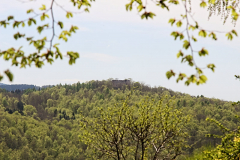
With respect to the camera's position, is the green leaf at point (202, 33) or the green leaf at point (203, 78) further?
the green leaf at point (202, 33)

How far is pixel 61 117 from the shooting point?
108 metres

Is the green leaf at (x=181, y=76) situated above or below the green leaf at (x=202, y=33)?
below

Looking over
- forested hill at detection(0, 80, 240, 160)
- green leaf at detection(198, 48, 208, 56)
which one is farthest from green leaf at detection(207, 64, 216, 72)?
forested hill at detection(0, 80, 240, 160)

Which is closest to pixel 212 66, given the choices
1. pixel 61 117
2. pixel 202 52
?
pixel 202 52

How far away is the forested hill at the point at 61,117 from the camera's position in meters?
77.5

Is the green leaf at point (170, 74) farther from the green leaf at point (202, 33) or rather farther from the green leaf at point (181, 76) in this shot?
the green leaf at point (202, 33)

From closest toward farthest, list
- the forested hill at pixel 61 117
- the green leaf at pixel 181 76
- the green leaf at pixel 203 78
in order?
the green leaf at pixel 203 78, the green leaf at pixel 181 76, the forested hill at pixel 61 117

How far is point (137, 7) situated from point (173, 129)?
6.57 metres

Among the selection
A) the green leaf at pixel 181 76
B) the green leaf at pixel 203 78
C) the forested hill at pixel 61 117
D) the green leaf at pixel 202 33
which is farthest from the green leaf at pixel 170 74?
the forested hill at pixel 61 117

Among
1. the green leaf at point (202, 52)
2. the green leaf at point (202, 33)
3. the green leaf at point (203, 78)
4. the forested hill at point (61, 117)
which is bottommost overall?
the forested hill at point (61, 117)

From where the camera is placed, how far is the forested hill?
77538 millimetres

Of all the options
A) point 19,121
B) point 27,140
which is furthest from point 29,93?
point 27,140

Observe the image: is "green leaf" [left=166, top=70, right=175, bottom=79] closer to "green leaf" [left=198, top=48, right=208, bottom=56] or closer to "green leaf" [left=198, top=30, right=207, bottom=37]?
"green leaf" [left=198, top=48, right=208, bottom=56]

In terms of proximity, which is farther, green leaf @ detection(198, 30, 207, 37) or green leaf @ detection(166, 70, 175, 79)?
green leaf @ detection(198, 30, 207, 37)
